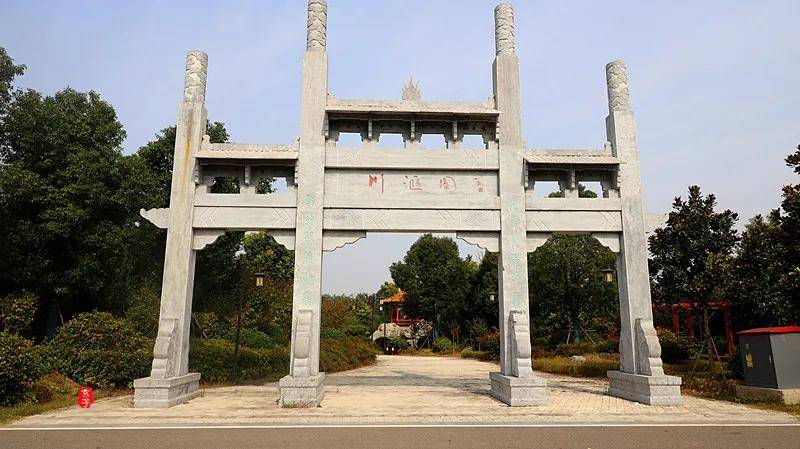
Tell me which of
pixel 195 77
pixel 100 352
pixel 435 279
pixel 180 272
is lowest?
pixel 100 352

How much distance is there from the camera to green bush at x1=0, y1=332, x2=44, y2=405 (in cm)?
938

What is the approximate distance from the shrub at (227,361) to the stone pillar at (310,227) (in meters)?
5.44

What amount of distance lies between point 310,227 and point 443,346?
28.7 m

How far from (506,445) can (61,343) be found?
11.2 metres

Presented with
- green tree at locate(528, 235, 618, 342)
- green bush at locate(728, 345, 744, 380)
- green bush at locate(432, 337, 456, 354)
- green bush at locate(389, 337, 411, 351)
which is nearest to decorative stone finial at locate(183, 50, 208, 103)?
green bush at locate(728, 345, 744, 380)

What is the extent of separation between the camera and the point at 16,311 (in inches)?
523

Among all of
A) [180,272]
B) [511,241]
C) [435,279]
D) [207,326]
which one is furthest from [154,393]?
[435,279]

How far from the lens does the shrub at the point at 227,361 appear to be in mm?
14828

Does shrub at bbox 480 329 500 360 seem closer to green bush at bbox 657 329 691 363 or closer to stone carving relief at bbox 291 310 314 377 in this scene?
green bush at bbox 657 329 691 363

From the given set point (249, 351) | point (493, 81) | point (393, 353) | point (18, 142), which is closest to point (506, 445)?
point (493, 81)

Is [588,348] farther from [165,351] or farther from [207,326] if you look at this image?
[165,351]

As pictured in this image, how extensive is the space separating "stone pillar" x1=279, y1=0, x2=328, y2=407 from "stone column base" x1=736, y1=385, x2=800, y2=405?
331 inches

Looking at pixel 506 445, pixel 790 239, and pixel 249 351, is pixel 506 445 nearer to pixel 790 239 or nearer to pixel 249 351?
pixel 790 239

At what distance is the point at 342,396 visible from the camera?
453 inches
